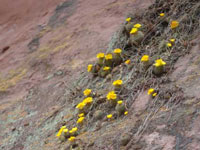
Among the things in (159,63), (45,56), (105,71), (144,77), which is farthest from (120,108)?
(45,56)

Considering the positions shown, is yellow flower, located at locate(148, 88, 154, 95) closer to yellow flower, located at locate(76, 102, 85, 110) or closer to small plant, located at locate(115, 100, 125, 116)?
small plant, located at locate(115, 100, 125, 116)

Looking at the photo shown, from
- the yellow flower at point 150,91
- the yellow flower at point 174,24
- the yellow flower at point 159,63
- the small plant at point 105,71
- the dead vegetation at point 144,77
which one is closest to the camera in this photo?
the dead vegetation at point 144,77

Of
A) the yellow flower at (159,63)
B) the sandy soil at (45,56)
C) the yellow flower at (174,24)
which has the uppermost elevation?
the yellow flower at (174,24)

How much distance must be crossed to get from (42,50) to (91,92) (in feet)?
7.05

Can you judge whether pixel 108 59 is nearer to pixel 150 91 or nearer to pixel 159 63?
pixel 159 63

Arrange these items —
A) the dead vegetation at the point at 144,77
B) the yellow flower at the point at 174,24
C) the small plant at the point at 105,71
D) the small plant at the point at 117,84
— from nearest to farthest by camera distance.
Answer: the dead vegetation at the point at 144,77 → the small plant at the point at 117,84 → the yellow flower at the point at 174,24 → the small plant at the point at 105,71

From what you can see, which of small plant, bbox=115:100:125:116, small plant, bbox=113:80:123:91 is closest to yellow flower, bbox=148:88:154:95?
small plant, bbox=115:100:125:116

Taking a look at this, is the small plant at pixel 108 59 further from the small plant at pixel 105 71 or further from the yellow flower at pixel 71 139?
the yellow flower at pixel 71 139

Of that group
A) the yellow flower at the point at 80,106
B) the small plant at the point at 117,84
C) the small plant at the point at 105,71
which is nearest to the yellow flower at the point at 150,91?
the small plant at the point at 117,84

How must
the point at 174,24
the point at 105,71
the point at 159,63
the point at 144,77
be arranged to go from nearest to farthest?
the point at 159,63 < the point at 144,77 < the point at 174,24 < the point at 105,71

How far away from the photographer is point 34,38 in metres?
5.94

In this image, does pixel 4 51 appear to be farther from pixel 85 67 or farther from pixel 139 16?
pixel 139 16

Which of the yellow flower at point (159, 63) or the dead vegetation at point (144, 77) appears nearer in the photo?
the dead vegetation at point (144, 77)

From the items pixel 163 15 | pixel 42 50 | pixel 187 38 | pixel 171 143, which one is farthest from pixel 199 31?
pixel 42 50
